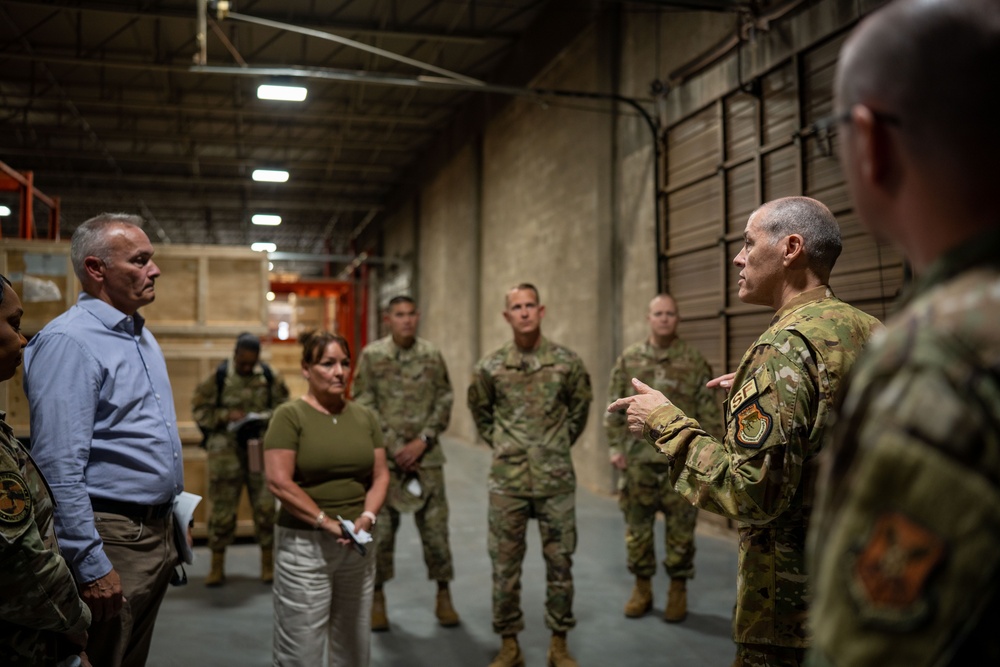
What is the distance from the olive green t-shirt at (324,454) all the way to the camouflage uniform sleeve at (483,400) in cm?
122

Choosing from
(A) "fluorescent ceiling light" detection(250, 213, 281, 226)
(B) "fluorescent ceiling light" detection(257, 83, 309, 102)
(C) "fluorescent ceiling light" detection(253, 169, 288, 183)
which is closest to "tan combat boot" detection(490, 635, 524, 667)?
(B) "fluorescent ceiling light" detection(257, 83, 309, 102)

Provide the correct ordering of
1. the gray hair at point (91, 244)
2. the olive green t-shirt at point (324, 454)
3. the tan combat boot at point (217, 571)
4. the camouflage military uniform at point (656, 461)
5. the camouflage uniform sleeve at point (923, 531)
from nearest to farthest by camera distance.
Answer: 1. the camouflage uniform sleeve at point (923, 531)
2. the gray hair at point (91, 244)
3. the olive green t-shirt at point (324, 454)
4. the camouflage military uniform at point (656, 461)
5. the tan combat boot at point (217, 571)

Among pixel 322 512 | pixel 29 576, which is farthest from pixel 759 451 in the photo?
pixel 322 512

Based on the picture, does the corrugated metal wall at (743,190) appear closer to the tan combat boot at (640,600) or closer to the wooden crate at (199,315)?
the tan combat boot at (640,600)

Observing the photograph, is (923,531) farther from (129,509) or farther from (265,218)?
(265,218)

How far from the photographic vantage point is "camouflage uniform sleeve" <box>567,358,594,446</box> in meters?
4.27

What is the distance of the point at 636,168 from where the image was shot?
26.9ft

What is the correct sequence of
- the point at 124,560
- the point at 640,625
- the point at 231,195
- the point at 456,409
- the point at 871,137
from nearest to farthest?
the point at 871,137, the point at 124,560, the point at 640,625, the point at 456,409, the point at 231,195

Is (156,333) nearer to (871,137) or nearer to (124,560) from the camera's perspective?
(124,560)

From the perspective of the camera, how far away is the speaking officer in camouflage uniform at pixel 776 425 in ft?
6.03

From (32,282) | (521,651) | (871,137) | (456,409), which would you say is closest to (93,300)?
(871,137)

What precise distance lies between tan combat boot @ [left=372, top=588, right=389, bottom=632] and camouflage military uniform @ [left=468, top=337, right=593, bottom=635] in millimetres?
887

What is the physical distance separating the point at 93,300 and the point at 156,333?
13.3 ft

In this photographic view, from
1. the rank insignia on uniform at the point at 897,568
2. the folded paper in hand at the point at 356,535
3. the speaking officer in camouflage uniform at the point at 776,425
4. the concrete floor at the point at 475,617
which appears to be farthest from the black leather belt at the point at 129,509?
the rank insignia on uniform at the point at 897,568
